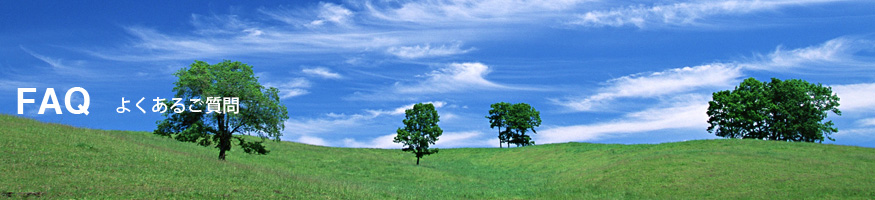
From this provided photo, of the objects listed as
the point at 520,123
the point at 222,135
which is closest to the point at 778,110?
the point at 520,123

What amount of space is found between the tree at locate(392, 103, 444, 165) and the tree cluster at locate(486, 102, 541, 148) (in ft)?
126

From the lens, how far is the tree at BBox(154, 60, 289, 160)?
46.9 meters

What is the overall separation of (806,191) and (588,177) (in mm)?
17197

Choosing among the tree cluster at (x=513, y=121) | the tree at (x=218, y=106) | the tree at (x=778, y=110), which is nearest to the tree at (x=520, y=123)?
the tree cluster at (x=513, y=121)

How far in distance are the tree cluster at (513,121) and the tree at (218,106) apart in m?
69.1

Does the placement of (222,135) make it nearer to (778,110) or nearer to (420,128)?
(420,128)

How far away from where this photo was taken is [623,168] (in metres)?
49.1

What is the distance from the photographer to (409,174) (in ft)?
194

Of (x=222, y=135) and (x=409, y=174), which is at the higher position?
(x=222, y=135)

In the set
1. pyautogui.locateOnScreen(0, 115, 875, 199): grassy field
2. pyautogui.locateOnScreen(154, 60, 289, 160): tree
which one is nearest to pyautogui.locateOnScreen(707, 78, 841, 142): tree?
pyautogui.locateOnScreen(0, 115, 875, 199): grassy field

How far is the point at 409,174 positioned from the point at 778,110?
5703cm

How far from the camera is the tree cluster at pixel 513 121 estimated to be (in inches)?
4402

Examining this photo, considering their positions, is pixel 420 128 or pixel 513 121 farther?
pixel 513 121

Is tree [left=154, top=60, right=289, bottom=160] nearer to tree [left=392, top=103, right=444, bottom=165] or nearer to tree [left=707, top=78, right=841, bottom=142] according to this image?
tree [left=392, top=103, right=444, bottom=165]
